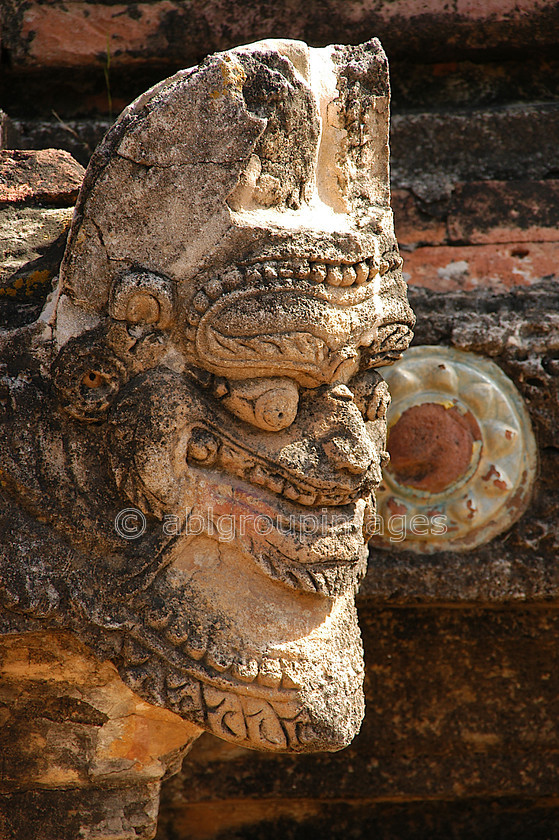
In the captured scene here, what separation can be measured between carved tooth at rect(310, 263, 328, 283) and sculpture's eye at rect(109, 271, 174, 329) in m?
0.20

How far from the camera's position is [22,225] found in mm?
1465

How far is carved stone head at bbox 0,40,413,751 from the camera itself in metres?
1.16

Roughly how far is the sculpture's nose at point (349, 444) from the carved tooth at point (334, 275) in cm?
16

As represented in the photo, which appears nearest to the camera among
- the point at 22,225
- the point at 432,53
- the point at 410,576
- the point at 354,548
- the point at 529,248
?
the point at 354,548

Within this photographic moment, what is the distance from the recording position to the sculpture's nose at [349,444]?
4.03ft

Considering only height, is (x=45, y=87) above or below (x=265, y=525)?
above

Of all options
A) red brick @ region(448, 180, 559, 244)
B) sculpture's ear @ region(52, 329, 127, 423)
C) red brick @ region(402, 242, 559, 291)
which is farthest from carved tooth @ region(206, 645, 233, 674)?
red brick @ region(448, 180, 559, 244)

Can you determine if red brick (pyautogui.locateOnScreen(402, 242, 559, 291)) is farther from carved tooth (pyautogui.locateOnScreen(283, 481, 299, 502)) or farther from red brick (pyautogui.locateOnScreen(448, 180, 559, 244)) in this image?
carved tooth (pyautogui.locateOnScreen(283, 481, 299, 502))

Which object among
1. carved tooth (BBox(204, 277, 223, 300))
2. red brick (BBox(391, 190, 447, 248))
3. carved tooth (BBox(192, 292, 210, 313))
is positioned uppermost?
carved tooth (BBox(204, 277, 223, 300))

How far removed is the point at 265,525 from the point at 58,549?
31cm

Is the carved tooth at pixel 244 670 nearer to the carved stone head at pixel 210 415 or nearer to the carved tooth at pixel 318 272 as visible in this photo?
the carved stone head at pixel 210 415

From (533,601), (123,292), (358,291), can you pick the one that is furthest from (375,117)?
(533,601)

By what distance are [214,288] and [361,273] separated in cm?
22

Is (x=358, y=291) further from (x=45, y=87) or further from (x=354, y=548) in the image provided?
(x=45, y=87)
